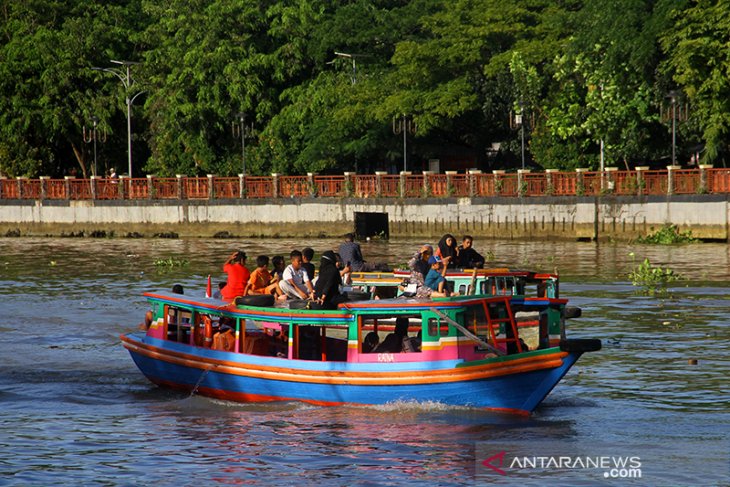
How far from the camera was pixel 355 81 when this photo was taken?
65.4m

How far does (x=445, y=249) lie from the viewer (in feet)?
82.9

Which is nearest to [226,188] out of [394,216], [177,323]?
[394,216]

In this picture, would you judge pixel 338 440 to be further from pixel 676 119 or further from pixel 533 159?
pixel 533 159

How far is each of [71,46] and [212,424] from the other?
59603 mm

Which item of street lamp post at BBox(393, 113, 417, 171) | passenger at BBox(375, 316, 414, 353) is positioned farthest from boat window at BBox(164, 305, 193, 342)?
street lamp post at BBox(393, 113, 417, 171)

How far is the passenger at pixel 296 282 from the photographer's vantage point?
20.6 meters

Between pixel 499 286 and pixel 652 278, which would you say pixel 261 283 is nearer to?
pixel 499 286

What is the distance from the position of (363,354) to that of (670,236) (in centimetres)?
3226

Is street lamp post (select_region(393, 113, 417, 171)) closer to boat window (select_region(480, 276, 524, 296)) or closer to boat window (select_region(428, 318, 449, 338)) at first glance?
boat window (select_region(480, 276, 524, 296))

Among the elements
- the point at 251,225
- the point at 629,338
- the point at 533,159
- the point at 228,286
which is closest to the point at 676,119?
the point at 533,159

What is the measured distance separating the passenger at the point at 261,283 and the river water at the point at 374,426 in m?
2.13

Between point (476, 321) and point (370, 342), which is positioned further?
point (370, 342)

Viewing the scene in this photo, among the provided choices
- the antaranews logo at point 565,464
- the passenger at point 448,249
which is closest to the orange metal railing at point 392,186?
the passenger at point 448,249

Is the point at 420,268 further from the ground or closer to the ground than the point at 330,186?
closer to the ground
